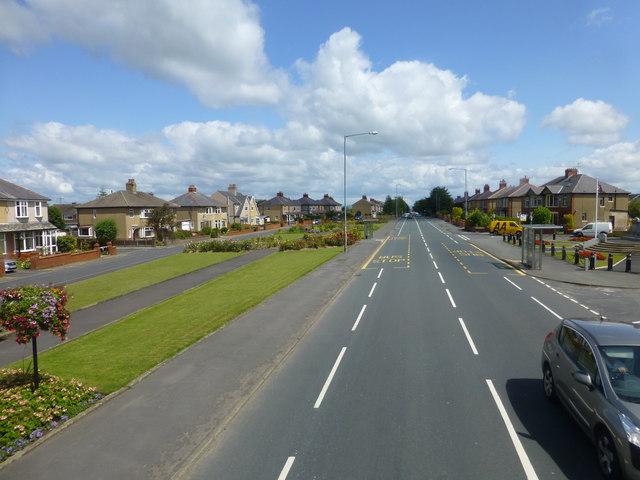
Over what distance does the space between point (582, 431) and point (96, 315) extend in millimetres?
15931

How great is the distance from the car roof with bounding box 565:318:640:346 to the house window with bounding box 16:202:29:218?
4689 centimetres

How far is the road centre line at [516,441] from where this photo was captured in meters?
5.81

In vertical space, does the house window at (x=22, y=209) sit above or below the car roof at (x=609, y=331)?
above

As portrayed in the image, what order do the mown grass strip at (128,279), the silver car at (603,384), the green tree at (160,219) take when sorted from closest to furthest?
the silver car at (603,384) → the mown grass strip at (128,279) → the green tree at (160,219)

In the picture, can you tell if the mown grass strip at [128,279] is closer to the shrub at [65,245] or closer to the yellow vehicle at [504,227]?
the shrub at [65,245]

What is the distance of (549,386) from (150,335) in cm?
1075

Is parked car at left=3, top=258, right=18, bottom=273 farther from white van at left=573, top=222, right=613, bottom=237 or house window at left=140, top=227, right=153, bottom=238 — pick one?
white van at left=573, top=222, right=613, bottom=237

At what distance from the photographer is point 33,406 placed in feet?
25.6

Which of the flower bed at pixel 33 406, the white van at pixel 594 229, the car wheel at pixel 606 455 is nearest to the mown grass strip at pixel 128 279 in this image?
the flower bed at pixel 33 406

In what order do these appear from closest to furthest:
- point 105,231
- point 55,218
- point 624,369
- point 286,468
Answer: point 286,468
point 624,369
point 105,231
point 55,218

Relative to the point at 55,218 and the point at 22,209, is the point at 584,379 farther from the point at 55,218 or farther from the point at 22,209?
the point at 55,218

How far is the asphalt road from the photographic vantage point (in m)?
6.05

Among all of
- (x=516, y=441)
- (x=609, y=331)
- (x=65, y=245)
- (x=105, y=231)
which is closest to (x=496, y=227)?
(x=105, y=231)

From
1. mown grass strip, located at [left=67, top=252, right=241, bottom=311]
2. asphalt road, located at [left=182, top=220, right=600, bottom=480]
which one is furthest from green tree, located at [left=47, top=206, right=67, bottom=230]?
asphalt road, located at [left=182, top=220, right=600, bottom=480]
